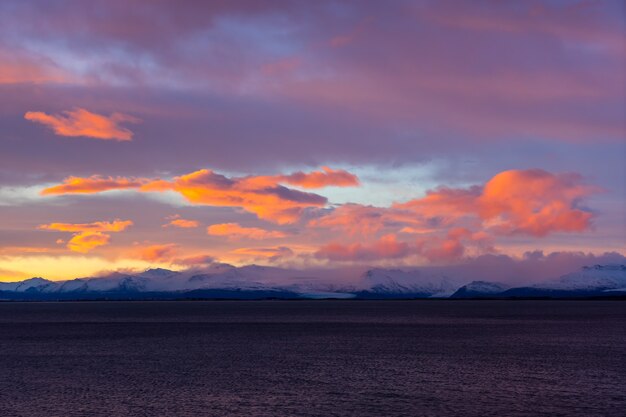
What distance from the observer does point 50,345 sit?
387ft

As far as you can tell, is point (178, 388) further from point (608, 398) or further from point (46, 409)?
point (608, 398)

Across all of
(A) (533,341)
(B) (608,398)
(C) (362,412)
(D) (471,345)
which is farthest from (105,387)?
(A) (533,341)

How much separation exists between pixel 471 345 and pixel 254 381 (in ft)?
183

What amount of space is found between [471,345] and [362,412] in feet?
219

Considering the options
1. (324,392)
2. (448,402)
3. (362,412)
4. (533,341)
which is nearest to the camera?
(362,412)

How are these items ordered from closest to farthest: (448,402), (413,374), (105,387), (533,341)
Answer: (448,402) → (105,387) → (413,374) → (533,341)

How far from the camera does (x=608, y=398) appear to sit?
56.8m

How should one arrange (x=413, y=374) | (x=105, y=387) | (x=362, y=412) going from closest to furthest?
(x=362, y=412) < (x=105, y=387) < (x=413, y=374)

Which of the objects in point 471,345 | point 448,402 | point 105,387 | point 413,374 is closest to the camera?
point 448,402

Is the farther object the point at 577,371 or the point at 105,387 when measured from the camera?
the point at 577,371

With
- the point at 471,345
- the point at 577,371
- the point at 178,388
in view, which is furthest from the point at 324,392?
the point at 471,345

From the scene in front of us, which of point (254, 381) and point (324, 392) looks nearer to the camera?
point (324, 392)

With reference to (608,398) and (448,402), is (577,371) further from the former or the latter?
(448,402)

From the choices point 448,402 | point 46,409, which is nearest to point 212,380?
point 46,409
